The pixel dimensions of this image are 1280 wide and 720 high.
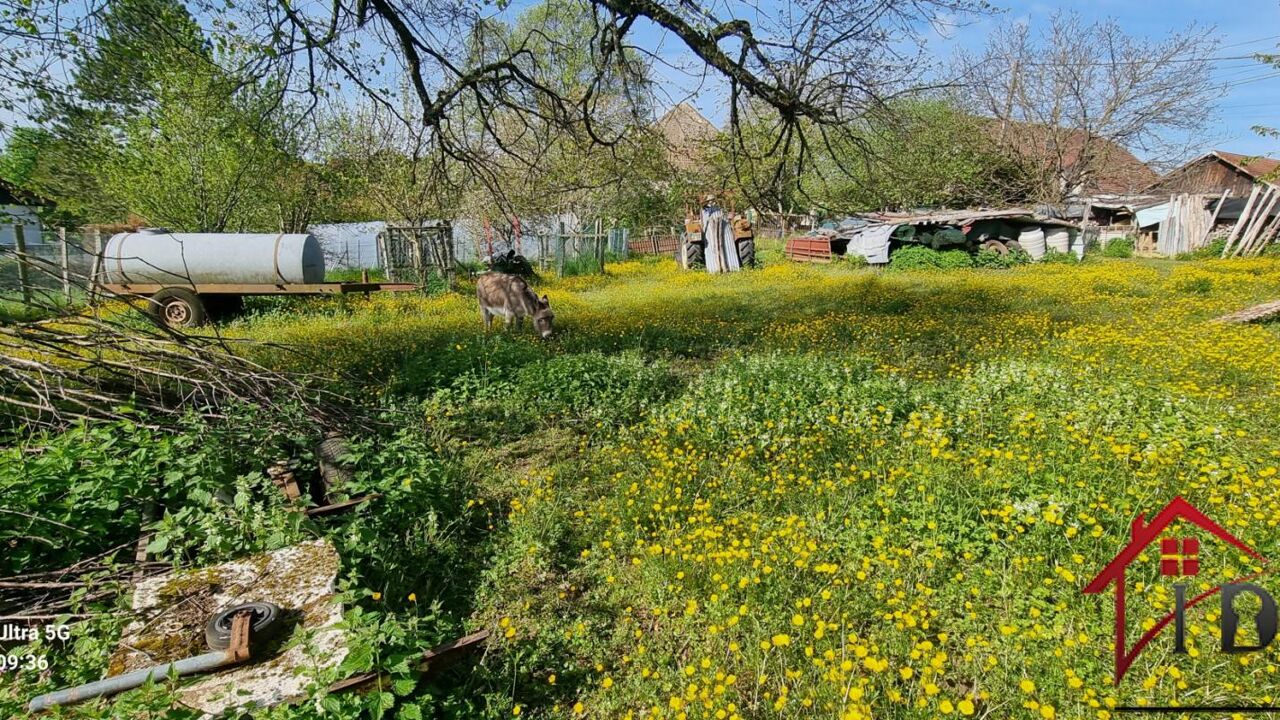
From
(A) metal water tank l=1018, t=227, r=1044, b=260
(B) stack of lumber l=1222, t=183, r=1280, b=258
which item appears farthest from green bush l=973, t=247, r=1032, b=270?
(B) stack of lumber l=1222, t=183, r=1280, b=258

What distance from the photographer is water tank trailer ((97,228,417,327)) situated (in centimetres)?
1066

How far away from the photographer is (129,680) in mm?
2211

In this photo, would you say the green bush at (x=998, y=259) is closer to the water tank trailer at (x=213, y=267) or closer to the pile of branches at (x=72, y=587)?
the water tank trailer at (x=213, y=267)

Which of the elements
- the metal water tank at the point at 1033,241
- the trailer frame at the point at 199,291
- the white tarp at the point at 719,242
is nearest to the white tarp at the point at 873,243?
the white tarp at the point at 719,242

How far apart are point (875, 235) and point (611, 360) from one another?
1917 centimetres

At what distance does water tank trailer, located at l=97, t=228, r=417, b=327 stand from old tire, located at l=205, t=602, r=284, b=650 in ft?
30.9

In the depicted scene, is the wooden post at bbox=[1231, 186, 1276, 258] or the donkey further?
the wooden post at bbox=[1231, 186, 1276, 258]

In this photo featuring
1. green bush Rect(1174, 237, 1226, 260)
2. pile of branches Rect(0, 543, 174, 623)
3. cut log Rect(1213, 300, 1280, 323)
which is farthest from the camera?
green bush Rect(1174, 237, 1226, 260)

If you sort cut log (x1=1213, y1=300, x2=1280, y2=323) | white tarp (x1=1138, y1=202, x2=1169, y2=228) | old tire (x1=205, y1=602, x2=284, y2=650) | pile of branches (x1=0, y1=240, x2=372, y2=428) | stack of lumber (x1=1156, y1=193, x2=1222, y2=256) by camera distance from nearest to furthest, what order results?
1. old tire (x1=205, y1=602, x2=284, y2=650)
2. pile of branches (x1=0, y1=240, x2=372, y2=428)
3. cut log (x1=1213, y1=300, x2=1280, y2=323)
4. stack of lumber (x1=1156, y1=193, x2=1222, y2=256)
5. white tarp (x1=1138, y1=202, x2=1169, y2=228)

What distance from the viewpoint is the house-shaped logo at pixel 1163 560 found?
8.44ft

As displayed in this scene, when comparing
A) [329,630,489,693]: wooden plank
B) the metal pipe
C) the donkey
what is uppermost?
the donkey

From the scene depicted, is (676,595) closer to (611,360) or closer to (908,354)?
(611,360)

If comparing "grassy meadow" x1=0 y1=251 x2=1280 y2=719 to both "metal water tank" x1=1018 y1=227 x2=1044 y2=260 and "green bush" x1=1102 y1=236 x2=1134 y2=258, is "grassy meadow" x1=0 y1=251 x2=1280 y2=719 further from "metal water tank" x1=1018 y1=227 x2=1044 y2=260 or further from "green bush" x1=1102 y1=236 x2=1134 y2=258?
"green bush" x1=1102 y1=236 x2=1134 y2=258

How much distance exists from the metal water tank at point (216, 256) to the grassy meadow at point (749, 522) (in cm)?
578
